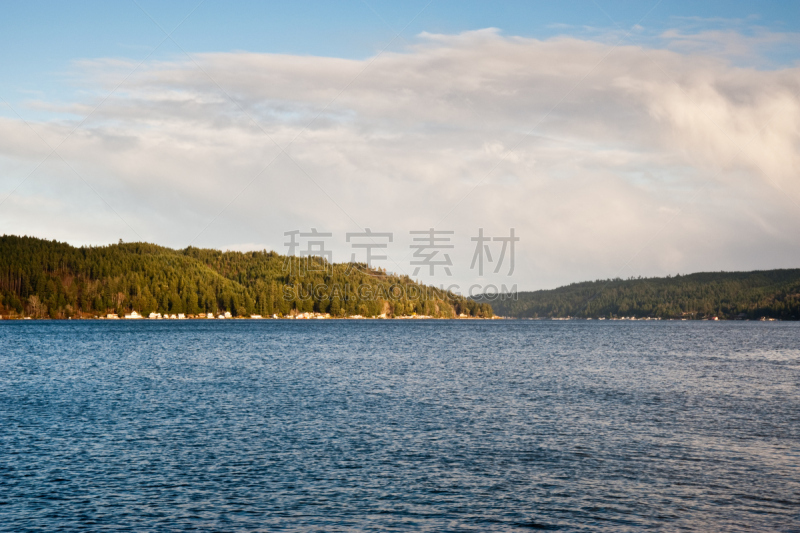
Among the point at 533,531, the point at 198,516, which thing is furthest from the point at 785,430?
the point at 198,516

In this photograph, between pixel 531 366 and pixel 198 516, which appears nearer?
pixel 198 516

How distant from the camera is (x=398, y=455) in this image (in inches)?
1131

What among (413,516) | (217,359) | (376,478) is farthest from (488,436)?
(217,359)

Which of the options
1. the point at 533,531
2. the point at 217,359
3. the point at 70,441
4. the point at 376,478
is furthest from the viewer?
the point at 217,359

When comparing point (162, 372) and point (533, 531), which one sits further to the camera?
point (162, 372)

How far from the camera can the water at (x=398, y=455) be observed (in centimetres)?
2073

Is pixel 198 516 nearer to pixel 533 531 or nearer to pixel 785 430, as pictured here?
pixel 533 531

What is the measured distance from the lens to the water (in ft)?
68.0

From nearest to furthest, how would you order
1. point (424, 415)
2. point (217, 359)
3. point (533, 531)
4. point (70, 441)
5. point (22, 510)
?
1. point (533, 531)
2. point (22, 510)
3. point (70, 441)
4. point (424, 415)
5. point (217, 359)

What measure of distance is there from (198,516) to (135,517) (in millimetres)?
1996

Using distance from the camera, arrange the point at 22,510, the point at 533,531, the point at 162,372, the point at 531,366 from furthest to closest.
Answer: the point at 531,366 < the point at 162,372 < the point at 22,510 < the point at 533,531

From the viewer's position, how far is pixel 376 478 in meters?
25.0

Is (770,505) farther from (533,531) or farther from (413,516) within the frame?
(413,516)

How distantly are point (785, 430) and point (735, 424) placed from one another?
2.66 meters
